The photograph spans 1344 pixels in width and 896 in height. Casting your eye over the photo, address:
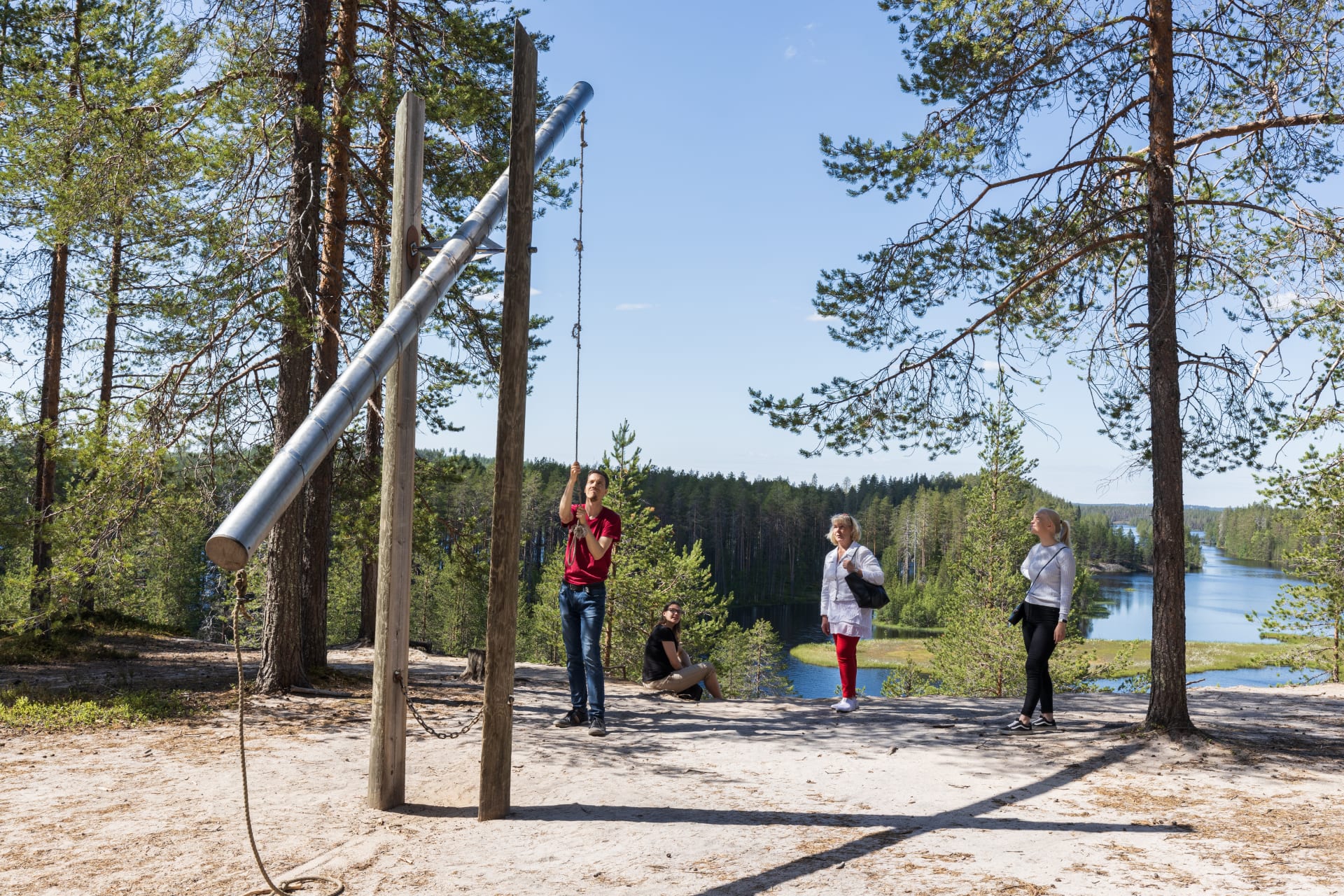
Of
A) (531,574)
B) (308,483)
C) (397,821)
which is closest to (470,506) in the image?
(531,574)

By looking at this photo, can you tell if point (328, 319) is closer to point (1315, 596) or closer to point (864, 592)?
point (864, 592)

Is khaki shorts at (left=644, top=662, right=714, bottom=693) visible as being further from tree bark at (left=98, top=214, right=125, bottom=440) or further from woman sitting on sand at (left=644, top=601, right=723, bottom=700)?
tree bark at (left=98, top=214, right=125, bottom=440)

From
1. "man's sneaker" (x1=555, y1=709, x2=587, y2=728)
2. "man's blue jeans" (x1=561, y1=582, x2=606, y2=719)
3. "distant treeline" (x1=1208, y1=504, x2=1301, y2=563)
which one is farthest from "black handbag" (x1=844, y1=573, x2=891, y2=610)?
"distant treeline" (x1=1208, y1=504, x2=1301, y2=563)

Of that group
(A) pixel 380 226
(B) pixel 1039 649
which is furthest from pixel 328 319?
(B) pixel 1039 649

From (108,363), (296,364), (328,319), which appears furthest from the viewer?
(108,363)

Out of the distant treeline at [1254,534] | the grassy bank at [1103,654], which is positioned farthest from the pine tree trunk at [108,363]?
the grassy bank at [1103,654]

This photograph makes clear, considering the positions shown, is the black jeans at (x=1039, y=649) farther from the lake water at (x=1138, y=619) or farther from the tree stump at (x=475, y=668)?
the lake water at (x=1138, y=619)

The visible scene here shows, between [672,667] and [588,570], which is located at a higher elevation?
[588,570]

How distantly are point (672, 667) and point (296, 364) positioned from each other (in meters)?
5.10

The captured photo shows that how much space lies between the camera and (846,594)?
320 inches

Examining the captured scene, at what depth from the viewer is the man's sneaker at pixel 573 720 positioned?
7.34 metres

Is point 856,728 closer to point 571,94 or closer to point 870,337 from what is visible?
point 870,337

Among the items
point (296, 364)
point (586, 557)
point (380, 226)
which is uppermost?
point (380, 226)

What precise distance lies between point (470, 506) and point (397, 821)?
192 ft
